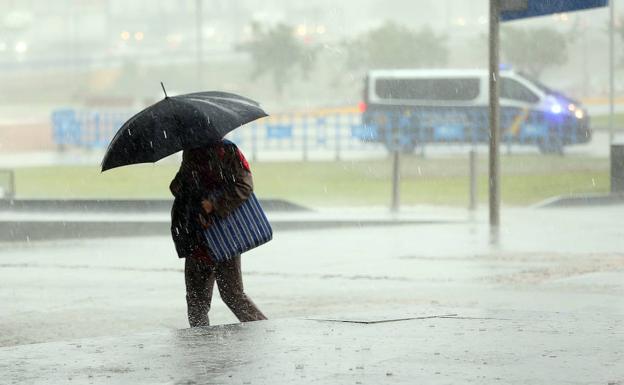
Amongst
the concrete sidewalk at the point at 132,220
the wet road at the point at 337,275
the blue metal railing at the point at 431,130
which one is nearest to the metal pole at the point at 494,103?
Answer: the wet road at the point at 337,275

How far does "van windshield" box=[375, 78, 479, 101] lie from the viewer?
41.2 m

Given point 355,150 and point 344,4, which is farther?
point 344,4

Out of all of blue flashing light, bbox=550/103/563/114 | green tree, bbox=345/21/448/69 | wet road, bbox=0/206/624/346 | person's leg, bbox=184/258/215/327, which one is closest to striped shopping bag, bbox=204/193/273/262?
person's leg, bbox=184/258/215/327

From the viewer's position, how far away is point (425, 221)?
62.2ft

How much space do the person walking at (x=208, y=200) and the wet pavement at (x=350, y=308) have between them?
36 cm

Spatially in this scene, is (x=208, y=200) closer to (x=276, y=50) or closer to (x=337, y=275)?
(x=337, y=275)

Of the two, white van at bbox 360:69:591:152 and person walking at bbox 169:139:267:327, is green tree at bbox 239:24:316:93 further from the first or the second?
person walking at bbox 169:139:267:327

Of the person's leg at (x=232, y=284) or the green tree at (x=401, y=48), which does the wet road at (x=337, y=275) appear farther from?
the green tree at (x=401, y=48)

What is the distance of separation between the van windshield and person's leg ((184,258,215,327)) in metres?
32.8

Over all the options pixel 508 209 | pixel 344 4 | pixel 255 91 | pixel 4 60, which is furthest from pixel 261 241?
pixel 344 4

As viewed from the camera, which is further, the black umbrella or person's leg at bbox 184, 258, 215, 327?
person's leg at bbox 184, 258, 215, 327

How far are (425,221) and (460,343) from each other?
1144 cm

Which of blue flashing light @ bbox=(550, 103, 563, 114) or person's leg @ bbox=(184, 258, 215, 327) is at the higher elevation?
blue flashing light @ bbox=(550, 103, 563, 114)

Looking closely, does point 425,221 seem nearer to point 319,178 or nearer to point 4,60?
point 319,178
